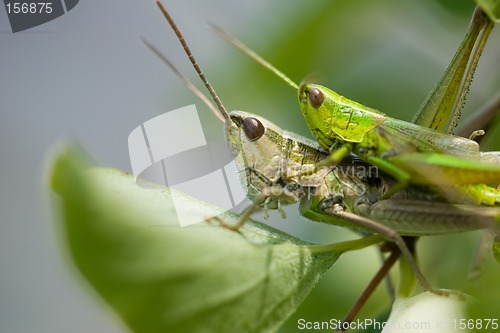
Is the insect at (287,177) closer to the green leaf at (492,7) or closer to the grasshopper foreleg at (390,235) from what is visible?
the grasshopper foreleg at (390,235)

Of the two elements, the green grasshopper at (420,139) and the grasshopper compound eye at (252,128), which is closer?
the green grasshopper at (420,139)

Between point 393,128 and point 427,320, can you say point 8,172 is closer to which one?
point 393,128

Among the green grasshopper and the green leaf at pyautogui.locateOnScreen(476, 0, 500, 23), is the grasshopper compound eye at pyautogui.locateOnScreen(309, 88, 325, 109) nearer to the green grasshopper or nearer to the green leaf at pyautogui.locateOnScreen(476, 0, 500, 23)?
the green grasshopper

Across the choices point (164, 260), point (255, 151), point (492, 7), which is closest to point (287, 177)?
point (255, 151)

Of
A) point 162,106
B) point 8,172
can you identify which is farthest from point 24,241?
point 162,106

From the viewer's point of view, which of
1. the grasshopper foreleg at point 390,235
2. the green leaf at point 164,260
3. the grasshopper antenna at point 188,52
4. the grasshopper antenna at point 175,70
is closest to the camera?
the green leaf at point 164,260

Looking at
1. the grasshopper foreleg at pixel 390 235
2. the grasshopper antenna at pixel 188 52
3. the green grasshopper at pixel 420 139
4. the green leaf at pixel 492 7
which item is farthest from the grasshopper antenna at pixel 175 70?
the green leaf at pixel 492 7
